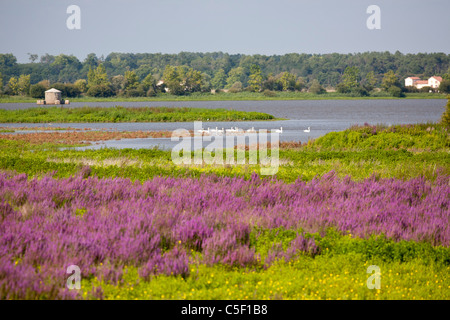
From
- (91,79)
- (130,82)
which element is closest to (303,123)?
(130,82)

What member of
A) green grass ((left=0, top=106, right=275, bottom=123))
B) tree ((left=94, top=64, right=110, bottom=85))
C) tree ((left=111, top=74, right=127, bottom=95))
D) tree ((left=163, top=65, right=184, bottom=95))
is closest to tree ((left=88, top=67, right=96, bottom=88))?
tree ((left=94, top=64, right=110, bottom=85))

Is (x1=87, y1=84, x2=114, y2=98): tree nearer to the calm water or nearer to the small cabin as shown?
the small cabin

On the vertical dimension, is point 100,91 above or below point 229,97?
above

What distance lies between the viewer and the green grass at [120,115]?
69562 millimetres

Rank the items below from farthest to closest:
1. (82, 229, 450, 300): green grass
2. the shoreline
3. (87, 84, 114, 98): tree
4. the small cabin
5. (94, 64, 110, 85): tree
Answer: (94, 64, 110, 85): tree → (87, 84, 114, 98): tree → the shoreline → the small cabin → (82, 229, 450, 300): green grass

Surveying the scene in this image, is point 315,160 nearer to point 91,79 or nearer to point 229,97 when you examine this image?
point 229,97

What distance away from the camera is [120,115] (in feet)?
235

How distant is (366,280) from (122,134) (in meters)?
40.9

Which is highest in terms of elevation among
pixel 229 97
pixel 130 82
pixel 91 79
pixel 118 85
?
pixel 91 79

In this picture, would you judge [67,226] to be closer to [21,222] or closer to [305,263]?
[21,222]

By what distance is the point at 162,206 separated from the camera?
10.8 metres

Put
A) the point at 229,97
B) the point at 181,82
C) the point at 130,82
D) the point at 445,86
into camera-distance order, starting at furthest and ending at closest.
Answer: the point at 181,82, the point at 445,86, the point at 229,97, the point at 130,82

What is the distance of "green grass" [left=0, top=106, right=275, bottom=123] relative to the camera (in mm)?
69562

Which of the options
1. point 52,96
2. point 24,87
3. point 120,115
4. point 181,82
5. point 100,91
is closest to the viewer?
point 120,115
